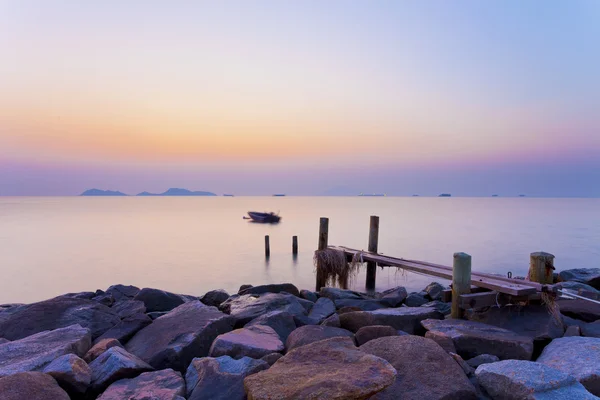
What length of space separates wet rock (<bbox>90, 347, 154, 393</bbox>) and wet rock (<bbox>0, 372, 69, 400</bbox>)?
452 millimetres

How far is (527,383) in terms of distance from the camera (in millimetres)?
4273

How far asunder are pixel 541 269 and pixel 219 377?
6.84m

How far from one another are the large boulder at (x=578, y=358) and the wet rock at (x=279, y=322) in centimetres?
372

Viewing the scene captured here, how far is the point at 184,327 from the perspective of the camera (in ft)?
21.4

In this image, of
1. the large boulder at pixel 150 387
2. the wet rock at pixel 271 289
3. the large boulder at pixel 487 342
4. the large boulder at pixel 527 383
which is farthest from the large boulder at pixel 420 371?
the wet rock at pixel 271 289

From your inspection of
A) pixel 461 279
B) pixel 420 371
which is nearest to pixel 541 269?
pixel 461 279

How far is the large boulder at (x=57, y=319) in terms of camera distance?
7.30 m

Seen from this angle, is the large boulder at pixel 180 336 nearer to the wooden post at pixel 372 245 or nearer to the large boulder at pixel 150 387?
the large boulder at pixel 150 387

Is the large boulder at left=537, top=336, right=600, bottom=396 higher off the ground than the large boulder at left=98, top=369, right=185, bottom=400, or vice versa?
the large boulder at left=537, top=336, right=600, bottom=396

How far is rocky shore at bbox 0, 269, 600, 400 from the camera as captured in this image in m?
4.31

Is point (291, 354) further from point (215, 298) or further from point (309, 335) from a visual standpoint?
point (215, 298)

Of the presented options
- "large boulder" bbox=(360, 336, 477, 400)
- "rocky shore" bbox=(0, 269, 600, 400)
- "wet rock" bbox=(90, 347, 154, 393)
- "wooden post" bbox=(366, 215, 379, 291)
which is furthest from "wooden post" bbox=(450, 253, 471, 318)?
"wooden post" bbox=(366, 215, 379, 291)

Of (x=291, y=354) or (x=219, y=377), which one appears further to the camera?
(x=291, y=354)

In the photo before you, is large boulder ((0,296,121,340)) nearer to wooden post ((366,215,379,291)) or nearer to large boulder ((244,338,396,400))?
large boulder ((244,338,396,400))
